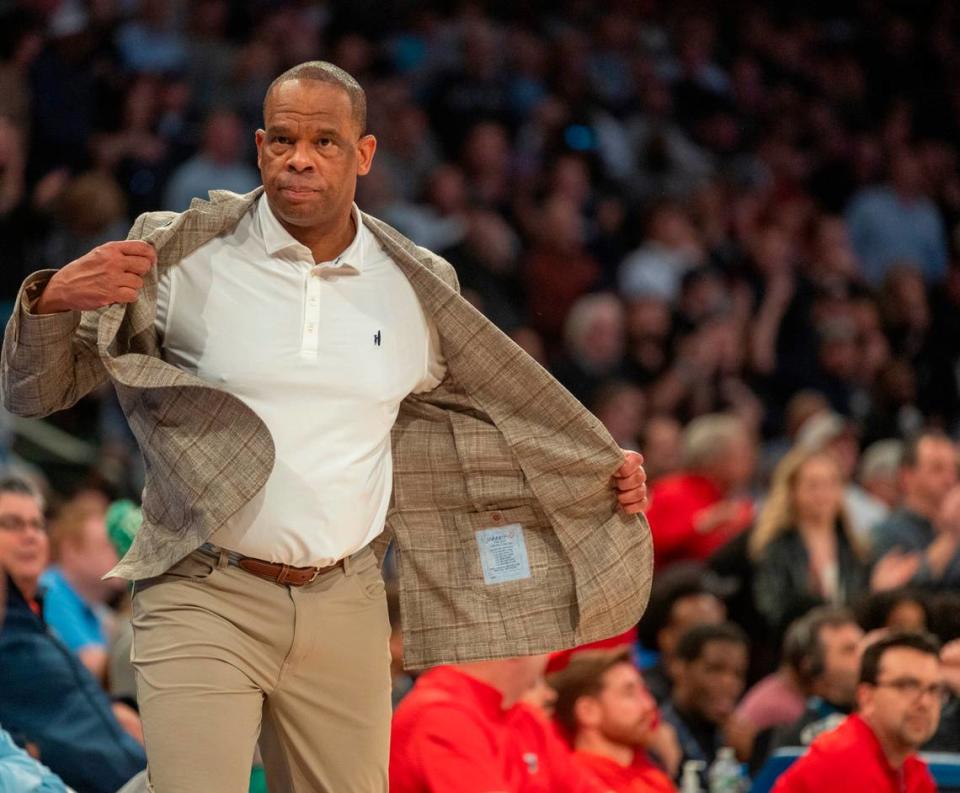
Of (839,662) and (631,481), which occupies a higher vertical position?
(631,481)

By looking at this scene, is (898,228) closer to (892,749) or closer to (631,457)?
(892,749)

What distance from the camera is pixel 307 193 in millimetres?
3387

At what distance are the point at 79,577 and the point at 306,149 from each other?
364 cm

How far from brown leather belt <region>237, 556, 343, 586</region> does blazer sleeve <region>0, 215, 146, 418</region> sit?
448 mm

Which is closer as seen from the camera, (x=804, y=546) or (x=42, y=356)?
(x=42, y=356)

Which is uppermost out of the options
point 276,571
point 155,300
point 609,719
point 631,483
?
point 155,300

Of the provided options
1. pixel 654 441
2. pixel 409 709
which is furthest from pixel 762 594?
pixel 409 709

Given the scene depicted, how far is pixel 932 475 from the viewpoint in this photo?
8.42 meters

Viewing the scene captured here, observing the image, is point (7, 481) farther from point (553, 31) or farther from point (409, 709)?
point (553, 31)

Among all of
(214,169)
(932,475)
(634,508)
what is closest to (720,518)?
(932,475)

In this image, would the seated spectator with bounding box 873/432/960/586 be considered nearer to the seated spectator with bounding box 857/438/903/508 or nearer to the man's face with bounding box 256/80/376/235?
the seated spectator with bounding box 857/438/903/508

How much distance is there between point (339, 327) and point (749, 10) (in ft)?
36.9

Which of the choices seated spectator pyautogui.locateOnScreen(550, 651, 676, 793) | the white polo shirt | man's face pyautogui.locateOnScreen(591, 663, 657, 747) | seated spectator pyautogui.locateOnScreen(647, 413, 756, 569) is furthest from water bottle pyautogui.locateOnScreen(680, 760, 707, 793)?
the white polo shirt

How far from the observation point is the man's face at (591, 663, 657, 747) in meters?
5.40
